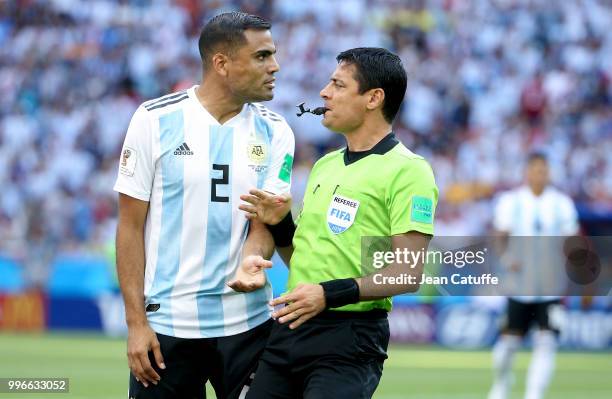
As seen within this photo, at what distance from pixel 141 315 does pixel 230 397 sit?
558mm

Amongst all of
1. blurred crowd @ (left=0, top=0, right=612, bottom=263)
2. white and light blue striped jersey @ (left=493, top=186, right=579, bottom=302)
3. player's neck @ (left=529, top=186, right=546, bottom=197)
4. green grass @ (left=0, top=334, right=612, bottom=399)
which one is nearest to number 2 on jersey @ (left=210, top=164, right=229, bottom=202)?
green grass @ (left=0, top=334, right=612, bottom=399)

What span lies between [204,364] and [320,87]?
55.8 feet

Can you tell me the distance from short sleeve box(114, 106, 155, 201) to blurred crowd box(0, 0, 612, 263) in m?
13.9

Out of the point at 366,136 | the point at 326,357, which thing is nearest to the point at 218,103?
the point at 366,136

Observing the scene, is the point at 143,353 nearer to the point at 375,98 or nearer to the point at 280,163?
the point at 280,163

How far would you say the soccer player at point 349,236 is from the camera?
4969 millimetres

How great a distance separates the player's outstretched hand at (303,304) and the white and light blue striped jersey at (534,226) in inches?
265

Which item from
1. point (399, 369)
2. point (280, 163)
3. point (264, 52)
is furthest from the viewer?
point (399, 369)

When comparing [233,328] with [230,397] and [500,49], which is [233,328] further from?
[500,49]

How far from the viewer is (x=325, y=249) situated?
203 inches

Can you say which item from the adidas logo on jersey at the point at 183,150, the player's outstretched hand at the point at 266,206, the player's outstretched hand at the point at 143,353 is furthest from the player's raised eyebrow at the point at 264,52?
the player's outstretched hand at the point at 143,353

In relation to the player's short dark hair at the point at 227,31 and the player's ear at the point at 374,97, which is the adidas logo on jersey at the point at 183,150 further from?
the player's ear at the point at 374,97

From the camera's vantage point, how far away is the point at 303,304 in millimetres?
4938

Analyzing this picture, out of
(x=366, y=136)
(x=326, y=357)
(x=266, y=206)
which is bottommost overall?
(x=326, y=357)
